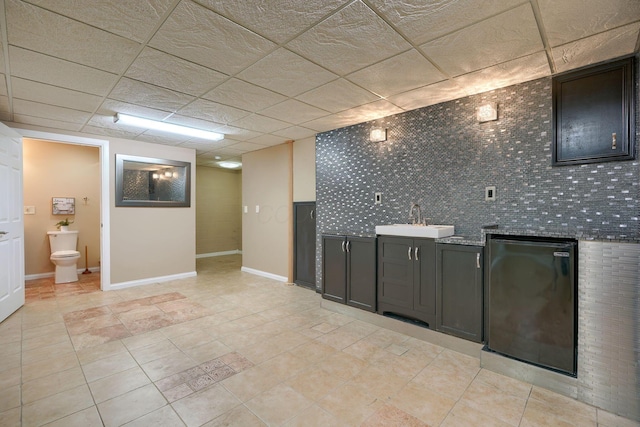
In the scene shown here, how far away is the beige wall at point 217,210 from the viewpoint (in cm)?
817

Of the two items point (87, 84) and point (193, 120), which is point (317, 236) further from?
point (87, 84)

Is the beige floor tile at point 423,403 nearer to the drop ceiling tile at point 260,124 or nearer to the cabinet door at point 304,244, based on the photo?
the cabinet door at point 304,244

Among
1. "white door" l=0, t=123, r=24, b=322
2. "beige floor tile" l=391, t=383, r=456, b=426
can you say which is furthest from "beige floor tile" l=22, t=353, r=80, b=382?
"beige floor tile" l=391, t=383, r=456, b=426

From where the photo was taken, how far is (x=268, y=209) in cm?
580

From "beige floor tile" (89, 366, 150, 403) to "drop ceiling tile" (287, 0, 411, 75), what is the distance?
278 centimetres

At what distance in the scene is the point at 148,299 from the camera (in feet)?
14.4

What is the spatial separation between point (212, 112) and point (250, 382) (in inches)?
117

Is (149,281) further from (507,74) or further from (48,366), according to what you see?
(507,74)

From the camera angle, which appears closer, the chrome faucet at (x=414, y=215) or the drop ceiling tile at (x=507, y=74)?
the drop ceiling tile at (x=507, y=74)

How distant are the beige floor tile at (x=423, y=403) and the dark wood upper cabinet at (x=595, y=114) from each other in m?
2.19

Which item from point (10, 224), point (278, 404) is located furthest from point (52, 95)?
point (278, 404)

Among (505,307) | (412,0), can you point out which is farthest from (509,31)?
(505,307)

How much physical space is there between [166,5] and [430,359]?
3.26 meters

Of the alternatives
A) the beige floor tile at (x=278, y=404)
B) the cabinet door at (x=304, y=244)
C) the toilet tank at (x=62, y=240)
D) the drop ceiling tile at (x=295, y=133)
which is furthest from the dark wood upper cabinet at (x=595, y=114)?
the toilet tank at (x=62, y=240)
